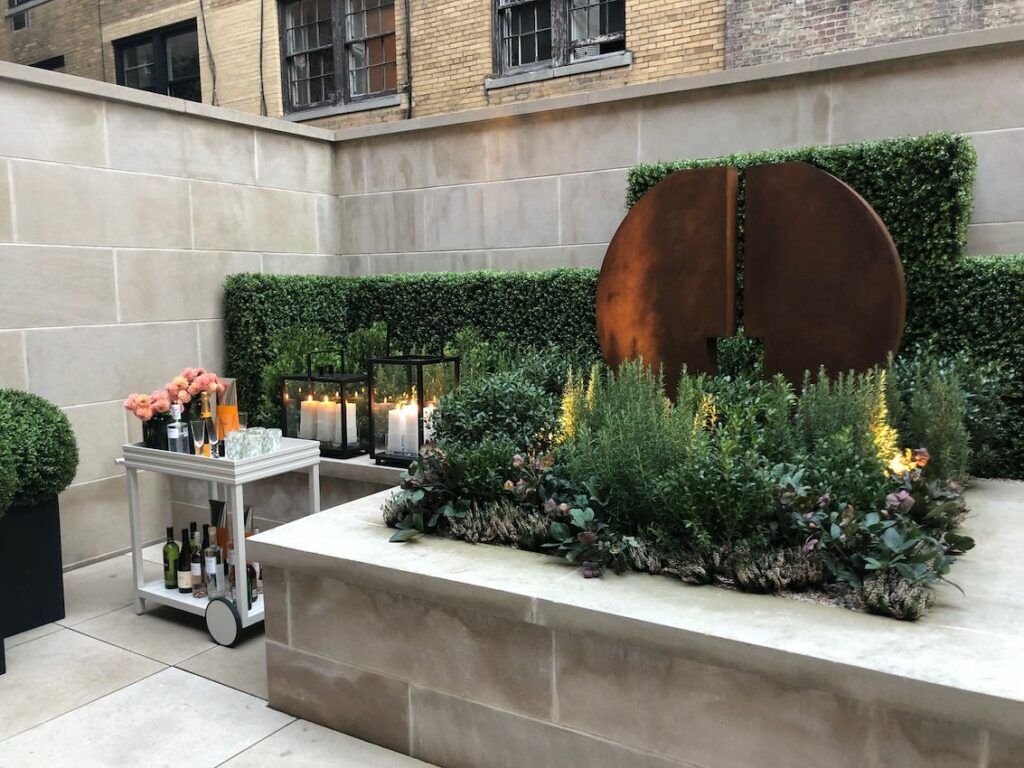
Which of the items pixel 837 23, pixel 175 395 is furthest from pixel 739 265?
pixel 837 23

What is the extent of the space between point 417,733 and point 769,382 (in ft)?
10.4

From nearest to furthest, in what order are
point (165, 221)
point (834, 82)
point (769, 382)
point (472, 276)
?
point (769, 382), point (834, 82), point (165, 221), point (472, 276)

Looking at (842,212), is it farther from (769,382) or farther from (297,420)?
(297,420)

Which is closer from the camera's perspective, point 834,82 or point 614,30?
point 834,82

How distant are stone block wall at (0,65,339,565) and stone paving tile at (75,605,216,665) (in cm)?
140

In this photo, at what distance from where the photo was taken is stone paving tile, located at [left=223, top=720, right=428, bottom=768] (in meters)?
3.33

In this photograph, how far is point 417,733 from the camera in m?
3.34

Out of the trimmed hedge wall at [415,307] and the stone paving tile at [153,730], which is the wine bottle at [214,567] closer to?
the stone paving tile at [153,730]

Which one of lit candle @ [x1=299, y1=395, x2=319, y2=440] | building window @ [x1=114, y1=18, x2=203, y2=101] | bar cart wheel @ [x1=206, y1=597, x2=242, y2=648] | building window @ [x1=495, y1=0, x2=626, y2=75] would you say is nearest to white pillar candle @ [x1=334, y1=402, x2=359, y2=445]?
lit candle @ [x1=299, y1=395, x2=319, y2=440]

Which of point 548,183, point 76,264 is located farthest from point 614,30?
point 76,264

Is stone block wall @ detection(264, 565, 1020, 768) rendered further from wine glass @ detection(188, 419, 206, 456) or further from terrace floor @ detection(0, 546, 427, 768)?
wine glass @ detection(188, 419, 206, 456)

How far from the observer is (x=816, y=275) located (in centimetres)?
504

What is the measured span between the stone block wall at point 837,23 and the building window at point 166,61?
10103 mm

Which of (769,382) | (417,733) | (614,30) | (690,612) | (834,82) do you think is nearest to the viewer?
(690,612)
